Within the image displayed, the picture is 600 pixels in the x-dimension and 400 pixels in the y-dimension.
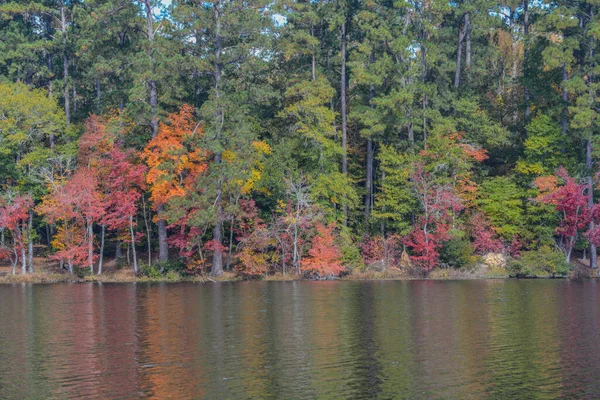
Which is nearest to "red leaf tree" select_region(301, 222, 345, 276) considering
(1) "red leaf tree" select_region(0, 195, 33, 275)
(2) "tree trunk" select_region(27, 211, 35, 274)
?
(2) "tree trunk" select_region(27, 211, 35, 274)

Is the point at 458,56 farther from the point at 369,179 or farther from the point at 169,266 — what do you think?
the point at 169,266

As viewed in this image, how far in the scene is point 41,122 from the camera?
6469 cm

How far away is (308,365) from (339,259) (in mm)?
34398

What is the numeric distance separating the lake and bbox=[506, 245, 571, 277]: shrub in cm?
906

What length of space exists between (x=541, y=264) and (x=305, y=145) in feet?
65.8

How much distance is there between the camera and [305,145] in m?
63.0

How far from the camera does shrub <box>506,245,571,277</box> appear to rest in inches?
2242

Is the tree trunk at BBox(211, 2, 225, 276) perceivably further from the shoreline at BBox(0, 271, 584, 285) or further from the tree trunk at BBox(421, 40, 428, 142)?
the tree trunk at BBox(421, 40, 428, 142)

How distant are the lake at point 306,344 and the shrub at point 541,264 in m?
9.06

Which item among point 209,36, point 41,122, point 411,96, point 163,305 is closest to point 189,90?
point 209,36

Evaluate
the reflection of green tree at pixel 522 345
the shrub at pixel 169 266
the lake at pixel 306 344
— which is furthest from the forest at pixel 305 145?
the reflection of green tree at pixel 522 345

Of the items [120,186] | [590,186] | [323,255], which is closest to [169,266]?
[120,186]

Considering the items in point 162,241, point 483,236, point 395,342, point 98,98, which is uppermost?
point 98,98

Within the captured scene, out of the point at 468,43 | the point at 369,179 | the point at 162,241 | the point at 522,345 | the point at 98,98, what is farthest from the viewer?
the point at 98,98
